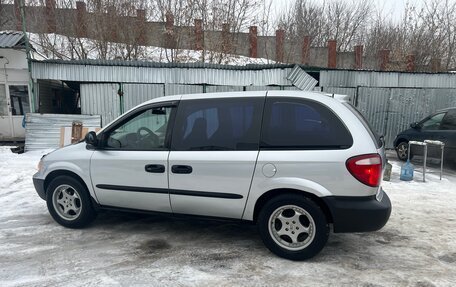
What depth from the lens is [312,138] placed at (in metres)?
3.30

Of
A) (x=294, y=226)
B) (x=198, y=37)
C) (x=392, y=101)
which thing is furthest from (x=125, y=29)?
(x=294, y=226)

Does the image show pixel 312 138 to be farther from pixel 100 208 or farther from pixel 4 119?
pixel 4 119

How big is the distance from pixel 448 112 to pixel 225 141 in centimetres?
739

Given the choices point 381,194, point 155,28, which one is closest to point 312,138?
point 381,194

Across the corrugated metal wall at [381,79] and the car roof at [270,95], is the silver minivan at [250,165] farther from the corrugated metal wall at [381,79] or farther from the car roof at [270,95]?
the corrugated metal wall at [381,79]

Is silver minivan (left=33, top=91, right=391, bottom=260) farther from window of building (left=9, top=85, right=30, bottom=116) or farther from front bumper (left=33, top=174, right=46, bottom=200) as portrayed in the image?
window of building (left=9, top=85, right=30, bottom=116)

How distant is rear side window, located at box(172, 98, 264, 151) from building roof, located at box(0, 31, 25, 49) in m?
9.38

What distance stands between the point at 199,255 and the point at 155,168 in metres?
1.09

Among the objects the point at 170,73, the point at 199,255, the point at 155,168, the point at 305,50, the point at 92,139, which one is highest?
the point at 305,50

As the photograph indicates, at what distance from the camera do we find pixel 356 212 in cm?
317

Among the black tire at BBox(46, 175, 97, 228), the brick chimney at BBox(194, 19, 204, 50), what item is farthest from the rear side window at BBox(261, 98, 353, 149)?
the brick chimney at BBox(194, 19, 204, 50)

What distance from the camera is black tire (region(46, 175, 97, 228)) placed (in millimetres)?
4223

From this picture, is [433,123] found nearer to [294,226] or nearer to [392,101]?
[392,101]

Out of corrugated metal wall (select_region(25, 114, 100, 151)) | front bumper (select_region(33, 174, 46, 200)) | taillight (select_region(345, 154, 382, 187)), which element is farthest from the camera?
corrugated metal wall (select_region(25, 114, 100, 151))
